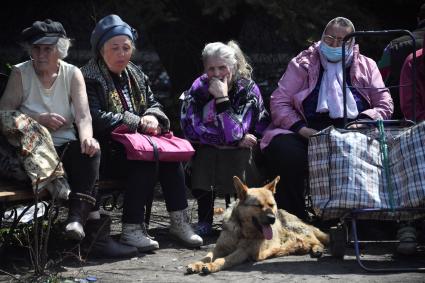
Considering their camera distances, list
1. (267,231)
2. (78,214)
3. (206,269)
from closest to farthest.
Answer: (206,269)
(78,214)
(267,231)

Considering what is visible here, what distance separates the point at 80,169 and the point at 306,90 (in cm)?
203

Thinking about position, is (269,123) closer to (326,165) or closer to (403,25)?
(326,165)

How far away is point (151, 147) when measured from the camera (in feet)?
18.9

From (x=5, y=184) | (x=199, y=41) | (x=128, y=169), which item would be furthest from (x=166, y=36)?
(x=5, y=184)

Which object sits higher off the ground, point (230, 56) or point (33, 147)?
point (230, 56)

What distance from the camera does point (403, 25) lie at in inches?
349

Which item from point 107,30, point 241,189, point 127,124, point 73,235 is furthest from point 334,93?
point 73,235

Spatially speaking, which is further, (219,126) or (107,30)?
(219,126)

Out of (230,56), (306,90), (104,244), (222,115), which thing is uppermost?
(230,56)

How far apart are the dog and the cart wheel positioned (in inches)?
5.6

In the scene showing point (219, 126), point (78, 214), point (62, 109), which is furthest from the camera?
point (219, 126)

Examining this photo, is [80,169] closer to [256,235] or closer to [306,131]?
[256,235]

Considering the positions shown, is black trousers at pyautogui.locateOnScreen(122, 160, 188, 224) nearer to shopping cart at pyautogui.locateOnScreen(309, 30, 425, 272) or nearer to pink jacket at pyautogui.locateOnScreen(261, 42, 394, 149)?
pink jacket at pyautogui.locateOnScreen(261, 42, 394, 149)

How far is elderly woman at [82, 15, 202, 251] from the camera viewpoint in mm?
5777
